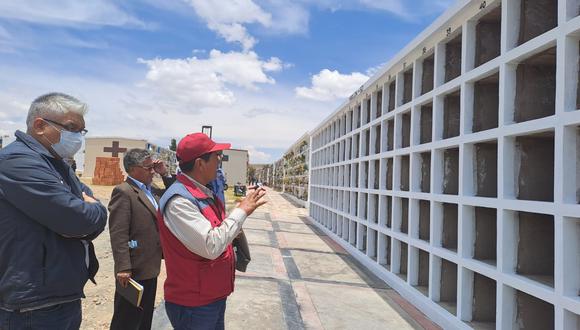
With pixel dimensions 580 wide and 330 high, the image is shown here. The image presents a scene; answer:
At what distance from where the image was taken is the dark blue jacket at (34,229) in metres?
1.64

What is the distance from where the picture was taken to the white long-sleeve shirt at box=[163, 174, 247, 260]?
6.17 feet

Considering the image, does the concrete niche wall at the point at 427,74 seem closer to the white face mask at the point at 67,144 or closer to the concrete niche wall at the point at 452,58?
the concrete niche wall at the point at 452,58

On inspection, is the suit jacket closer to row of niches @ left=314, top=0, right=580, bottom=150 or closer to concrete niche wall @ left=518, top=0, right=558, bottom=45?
row of niches @ left=314, top=0, right=580, bottom=150

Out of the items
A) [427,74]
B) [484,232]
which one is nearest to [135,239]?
[484,232]

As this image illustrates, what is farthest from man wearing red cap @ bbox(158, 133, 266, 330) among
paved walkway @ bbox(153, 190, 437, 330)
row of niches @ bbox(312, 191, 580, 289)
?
row of niches @ bbox(312, 191, 580, 289)

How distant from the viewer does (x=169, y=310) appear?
2.13 metres

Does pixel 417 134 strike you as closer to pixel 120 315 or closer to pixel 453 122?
pixel 453 122

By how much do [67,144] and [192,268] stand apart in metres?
0.78

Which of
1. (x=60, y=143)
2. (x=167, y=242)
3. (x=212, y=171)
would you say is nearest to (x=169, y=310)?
(x=167, y=242)

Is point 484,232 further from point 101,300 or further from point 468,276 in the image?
point 101,300

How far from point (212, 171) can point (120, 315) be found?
1.33m

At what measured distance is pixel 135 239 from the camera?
2865 millimetres

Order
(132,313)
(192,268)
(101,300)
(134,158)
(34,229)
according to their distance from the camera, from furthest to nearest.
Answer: (101,300) → (134,158) → (132,313) → (192,268) → (34,229)

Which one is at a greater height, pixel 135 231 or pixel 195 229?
pixel 195 229
